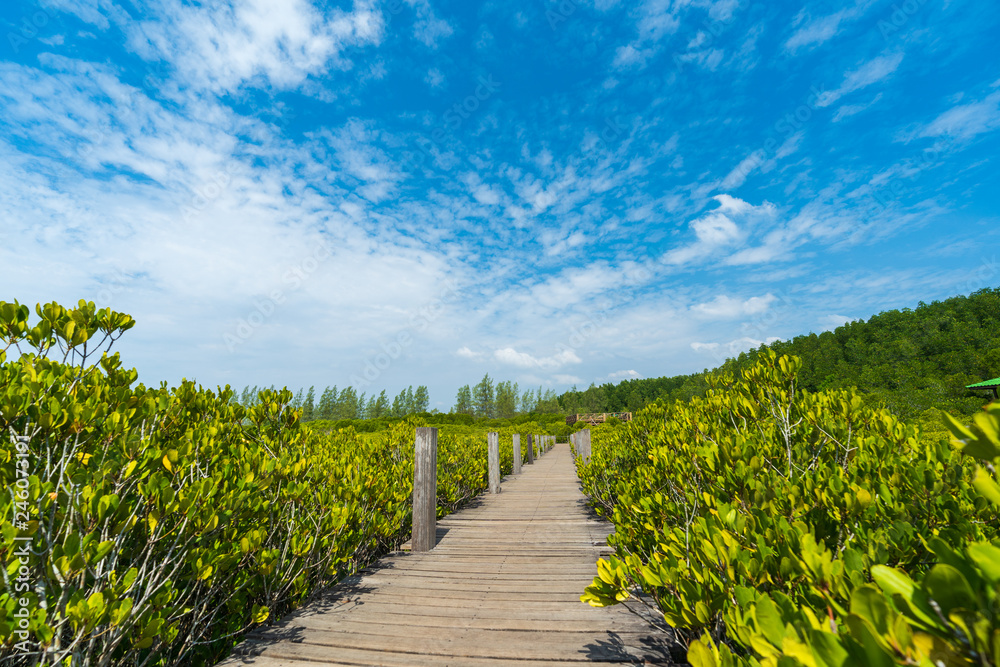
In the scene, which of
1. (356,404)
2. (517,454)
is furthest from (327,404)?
(517,454)

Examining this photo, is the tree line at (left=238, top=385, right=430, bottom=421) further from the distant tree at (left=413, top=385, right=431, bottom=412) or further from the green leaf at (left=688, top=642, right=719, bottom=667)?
the green leaf at (left=688, top=642, right=719, bottom=667)

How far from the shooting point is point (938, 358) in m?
32.7

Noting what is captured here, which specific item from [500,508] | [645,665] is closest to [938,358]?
[500,508]

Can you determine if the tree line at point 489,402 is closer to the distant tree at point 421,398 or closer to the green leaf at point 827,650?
the distant tree at point 421,398

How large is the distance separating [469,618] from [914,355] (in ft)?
158

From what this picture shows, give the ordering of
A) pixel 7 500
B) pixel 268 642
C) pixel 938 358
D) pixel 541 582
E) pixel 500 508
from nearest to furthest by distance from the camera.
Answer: pixel 7 500, pixel 268 642, pixel 541 582, pixel 500 508, pixel 938 358

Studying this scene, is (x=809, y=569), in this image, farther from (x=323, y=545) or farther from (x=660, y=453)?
(x=323, y=545)

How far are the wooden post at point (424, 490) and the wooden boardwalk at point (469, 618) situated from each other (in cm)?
20

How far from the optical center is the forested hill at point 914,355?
2509 cm

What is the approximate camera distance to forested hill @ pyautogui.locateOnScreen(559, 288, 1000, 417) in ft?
82.3

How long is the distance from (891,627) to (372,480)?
4.33 meters

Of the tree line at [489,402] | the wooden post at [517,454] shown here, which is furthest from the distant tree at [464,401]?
the wooden post at [517,454]

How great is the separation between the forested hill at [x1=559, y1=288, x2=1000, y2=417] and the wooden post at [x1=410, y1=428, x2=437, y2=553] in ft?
53.0

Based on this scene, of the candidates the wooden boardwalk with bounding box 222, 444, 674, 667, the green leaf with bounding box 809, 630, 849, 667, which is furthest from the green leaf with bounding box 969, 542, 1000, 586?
the wooden boardwalk with bounding box 222, 444, 674, 667
